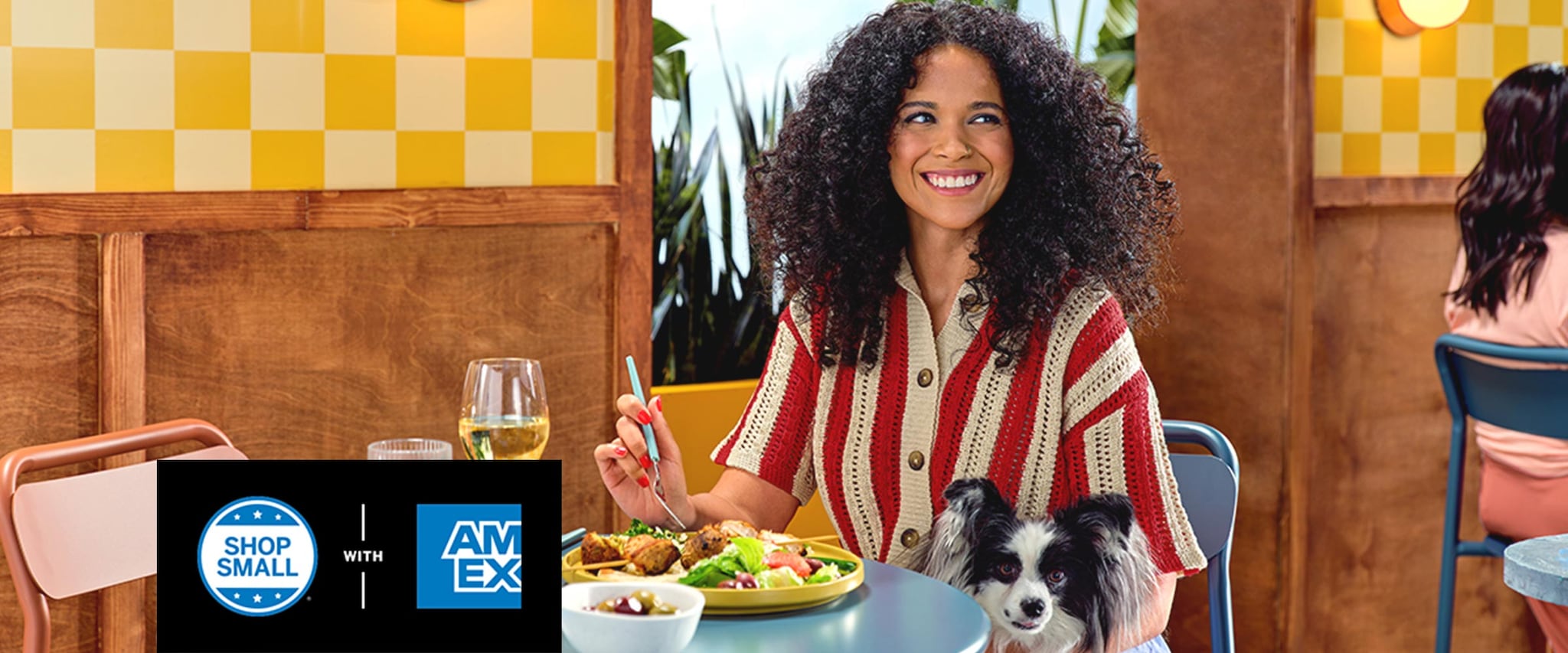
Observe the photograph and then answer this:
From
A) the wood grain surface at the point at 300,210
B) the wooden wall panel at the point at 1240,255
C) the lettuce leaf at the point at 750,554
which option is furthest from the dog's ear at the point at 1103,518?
the wooden wall panel at the point at 1240,255

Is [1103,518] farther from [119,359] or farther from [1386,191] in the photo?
[1386,191]

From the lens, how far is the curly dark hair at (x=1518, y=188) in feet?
11.0

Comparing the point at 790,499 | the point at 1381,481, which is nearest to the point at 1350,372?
the point at 1381,481

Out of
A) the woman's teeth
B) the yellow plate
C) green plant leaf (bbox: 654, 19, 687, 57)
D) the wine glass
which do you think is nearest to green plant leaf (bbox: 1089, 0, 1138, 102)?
green plant leaf (bbox: 654, 19, 687, 57)

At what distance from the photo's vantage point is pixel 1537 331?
328 centimetres

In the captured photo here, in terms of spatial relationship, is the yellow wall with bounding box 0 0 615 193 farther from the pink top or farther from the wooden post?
the pink top

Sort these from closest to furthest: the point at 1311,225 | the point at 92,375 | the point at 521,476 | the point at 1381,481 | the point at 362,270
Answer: the point at 521,476 < the point at 92,375 < the point at 362,270 < the point at 1311,225 < the point at 1381,481

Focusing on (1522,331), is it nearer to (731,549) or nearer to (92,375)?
(731,549)

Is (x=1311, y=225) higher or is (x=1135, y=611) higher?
(x=1311, y=225)

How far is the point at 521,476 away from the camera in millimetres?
829

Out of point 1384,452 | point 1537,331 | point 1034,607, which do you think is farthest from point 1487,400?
point 1034,607

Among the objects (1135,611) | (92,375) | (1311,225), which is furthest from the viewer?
(1311,225)

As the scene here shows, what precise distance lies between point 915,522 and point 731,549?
54 cm

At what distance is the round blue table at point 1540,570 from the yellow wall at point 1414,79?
1.85m
